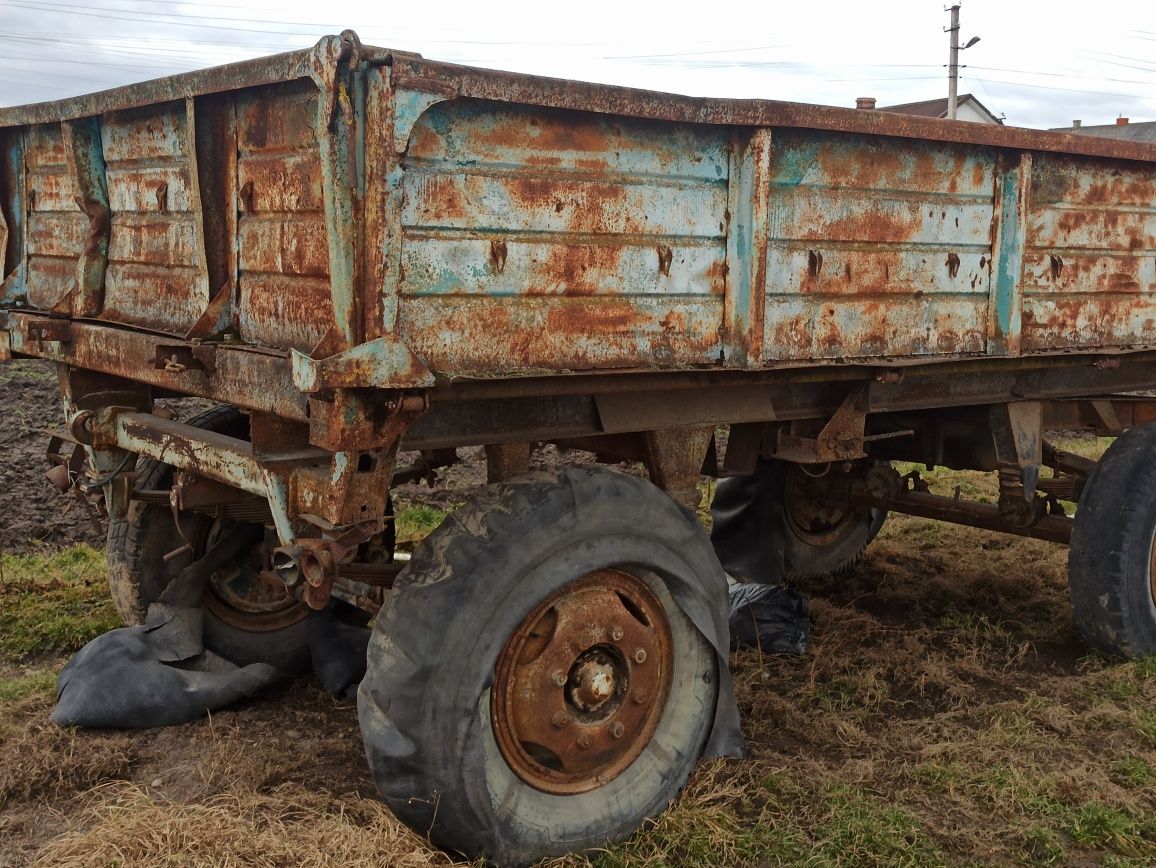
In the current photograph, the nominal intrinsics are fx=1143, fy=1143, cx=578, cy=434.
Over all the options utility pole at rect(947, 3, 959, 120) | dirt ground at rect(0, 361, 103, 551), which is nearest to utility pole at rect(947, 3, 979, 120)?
utility pole at rect(947, 3, 959, 120)

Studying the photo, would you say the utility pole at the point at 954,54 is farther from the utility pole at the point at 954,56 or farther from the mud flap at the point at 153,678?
the mud flap at the point at 153,678

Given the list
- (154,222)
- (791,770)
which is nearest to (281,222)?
(154,222)

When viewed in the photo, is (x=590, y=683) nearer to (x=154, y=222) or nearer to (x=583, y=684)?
(x=583, y=684)

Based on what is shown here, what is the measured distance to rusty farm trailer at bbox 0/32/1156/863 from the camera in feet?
9.15

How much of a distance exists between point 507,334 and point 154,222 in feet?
4.68

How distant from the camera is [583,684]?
10.5 ft

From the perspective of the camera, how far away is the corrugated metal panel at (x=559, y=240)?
277 cm

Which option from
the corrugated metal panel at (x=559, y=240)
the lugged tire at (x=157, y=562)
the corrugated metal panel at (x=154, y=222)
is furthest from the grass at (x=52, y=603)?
the corrugated metal panel at (x=559, y=240)

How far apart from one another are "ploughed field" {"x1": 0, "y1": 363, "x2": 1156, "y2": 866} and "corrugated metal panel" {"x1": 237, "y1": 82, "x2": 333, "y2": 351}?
52.6 inches

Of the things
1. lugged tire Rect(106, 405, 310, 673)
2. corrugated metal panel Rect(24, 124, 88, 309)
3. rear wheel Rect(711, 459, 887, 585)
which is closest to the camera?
corrugated metal panel Rect(24, 124, 88, 309)

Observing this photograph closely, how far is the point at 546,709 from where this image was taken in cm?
316

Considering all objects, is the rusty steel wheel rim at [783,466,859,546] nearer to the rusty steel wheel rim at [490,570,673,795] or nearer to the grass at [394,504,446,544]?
the grass at [394,504,446,544]

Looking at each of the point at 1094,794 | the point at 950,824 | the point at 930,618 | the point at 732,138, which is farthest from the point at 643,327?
the point at 930,618

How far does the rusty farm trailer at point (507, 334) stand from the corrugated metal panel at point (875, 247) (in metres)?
0.01
